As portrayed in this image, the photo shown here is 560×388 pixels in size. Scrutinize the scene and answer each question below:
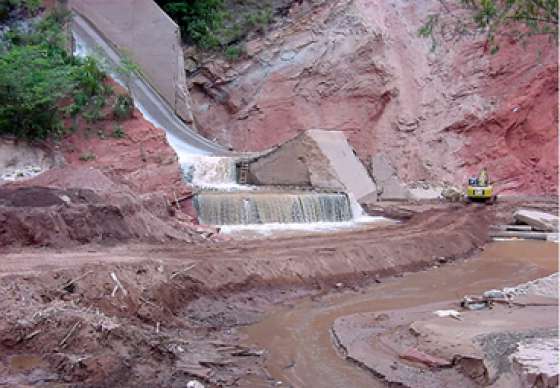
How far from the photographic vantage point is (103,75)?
69.4 feet

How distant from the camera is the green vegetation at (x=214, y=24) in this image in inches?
1148

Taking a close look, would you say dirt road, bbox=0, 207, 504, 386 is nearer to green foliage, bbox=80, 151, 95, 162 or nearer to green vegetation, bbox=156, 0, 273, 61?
green foliage, bbox=80, 151, 95, 162

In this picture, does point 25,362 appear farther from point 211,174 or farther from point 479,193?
point 479,193

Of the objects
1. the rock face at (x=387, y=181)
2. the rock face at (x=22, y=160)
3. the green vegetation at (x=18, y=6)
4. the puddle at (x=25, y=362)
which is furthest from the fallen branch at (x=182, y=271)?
the green vegetation at (x=18, y=6)

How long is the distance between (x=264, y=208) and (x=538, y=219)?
8.85 metres

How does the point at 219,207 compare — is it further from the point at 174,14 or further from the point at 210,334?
the point at 174,14

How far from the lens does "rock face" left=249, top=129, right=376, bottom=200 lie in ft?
72.6

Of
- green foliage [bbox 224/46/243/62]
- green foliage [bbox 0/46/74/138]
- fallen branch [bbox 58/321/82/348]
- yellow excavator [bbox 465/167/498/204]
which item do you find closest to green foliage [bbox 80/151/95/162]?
green foliage [bbox 0/46/74/138]

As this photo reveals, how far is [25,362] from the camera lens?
662 centimetres

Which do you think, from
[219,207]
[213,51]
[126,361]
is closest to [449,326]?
[126,361]

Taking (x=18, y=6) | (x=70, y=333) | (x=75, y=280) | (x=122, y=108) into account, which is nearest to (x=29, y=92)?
(x=122, y=108)

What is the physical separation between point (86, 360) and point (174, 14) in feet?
83.2

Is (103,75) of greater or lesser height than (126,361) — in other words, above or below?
above

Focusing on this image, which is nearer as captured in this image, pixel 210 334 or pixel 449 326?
pixel 449 326
